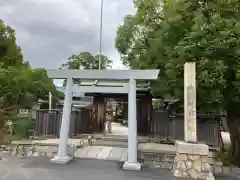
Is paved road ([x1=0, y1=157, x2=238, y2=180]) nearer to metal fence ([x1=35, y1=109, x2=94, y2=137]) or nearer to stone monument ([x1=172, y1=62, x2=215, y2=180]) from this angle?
stone monument ([x1=172, y1=62, x2=215, y2=180])

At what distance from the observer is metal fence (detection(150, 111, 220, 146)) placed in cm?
1248

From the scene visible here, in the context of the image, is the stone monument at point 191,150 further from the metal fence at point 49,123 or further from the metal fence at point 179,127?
the metal fence at point 49,123

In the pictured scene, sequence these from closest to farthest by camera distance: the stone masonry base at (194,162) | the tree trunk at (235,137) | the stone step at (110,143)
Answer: the stone masonry base at (194,162) → the tree trunk at (235,137) → the stone step at (110,143)

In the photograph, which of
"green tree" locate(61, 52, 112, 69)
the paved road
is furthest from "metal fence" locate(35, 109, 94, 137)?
"green tree" locate(61, 52, 112, 69)

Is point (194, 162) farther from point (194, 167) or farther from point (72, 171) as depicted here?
point (72, 171)

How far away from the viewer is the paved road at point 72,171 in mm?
7727

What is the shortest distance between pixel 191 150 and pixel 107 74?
4.00 m

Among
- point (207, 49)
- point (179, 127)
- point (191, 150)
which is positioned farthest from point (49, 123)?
point (207, 49)

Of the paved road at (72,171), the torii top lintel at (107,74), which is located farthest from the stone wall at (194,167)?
the torii top lintel at (107,74)

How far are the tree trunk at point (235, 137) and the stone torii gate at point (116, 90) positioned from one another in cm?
457

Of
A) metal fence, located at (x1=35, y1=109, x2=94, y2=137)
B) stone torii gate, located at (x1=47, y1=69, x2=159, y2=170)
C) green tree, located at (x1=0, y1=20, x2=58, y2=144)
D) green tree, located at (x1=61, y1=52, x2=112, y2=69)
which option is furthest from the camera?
green tree, located at (x1=61, y1=52, x2=112, y2=69)

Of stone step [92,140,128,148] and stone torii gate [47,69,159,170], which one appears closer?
stone torii gate [47,69,159,170]

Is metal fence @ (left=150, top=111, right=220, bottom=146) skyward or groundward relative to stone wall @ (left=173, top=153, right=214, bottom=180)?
skyward

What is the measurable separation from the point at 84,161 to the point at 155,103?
42.2 ft
